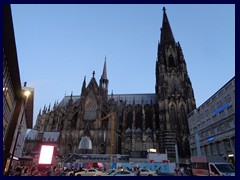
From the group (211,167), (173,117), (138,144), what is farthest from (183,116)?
(211,167)

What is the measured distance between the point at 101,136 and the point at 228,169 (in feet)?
93.9

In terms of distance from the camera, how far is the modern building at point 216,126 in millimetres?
25938

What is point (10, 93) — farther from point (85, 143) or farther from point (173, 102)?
point (173, 102)

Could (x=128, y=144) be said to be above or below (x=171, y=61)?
below

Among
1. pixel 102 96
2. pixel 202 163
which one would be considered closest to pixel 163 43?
pixel 102 96

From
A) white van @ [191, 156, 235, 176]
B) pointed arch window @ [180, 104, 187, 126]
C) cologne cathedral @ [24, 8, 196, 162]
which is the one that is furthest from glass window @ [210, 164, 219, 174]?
pointed arch window @ [180, 104, 187, 126]

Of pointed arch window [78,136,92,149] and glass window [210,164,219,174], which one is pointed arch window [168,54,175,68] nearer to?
pointed arch window [78,136,92,149]

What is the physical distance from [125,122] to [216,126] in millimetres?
24178

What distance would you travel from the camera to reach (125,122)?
4781 centimetres

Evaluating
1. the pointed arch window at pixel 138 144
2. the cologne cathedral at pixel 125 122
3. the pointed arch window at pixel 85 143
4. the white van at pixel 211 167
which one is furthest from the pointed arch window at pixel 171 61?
the white van at pixel 211 167

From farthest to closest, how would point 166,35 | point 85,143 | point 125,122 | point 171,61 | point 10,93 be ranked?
point 166,35 < point 171,61 < point 125,122 < point 85,143 < point 10,93

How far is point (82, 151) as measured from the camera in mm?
36406

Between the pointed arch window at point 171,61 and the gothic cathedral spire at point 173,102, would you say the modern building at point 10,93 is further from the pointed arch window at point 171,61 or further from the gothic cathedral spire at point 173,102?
the pointed arch window at point 171,61

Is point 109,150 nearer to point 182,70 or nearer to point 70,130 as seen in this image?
point 70,130
